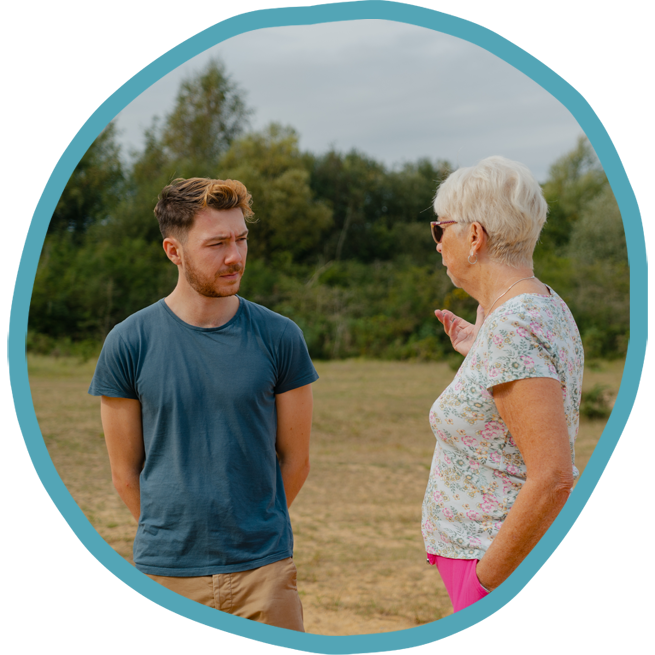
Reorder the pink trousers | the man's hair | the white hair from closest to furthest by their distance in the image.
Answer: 1. the white hair
2. the pink trousers
3. the man's hair

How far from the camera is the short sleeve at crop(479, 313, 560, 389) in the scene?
1280mm

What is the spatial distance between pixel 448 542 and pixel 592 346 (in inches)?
619

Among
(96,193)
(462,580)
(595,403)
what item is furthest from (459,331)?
(96,193)

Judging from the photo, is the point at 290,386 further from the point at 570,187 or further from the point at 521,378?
the point at 570,187

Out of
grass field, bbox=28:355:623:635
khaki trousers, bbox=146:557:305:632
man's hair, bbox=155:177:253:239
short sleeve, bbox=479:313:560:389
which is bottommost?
grass field, bbox=28:355:623:635

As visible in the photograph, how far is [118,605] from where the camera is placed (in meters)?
1.80

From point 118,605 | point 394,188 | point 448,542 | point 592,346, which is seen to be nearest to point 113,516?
point 118,605

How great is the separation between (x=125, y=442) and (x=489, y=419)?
0.97 meters

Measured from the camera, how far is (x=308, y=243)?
19375 millimetres

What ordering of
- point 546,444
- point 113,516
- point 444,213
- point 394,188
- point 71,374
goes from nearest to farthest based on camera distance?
point 546,444 → point 444,213 → point 113,516 → point 71,374 → point 394,188

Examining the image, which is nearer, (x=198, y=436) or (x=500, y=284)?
(x=500, y=284)

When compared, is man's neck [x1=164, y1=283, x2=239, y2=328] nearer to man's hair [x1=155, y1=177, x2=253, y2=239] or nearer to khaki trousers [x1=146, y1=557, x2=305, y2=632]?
man's hair [x1=155, y1=177, x2=253, y2=239]

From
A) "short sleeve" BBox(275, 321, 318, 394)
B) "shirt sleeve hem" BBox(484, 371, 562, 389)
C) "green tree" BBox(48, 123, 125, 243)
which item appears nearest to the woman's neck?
"shirt sleeve hem" BBox(484, 371, 562, 389)

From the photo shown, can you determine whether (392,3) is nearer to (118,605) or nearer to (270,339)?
(270,339)
